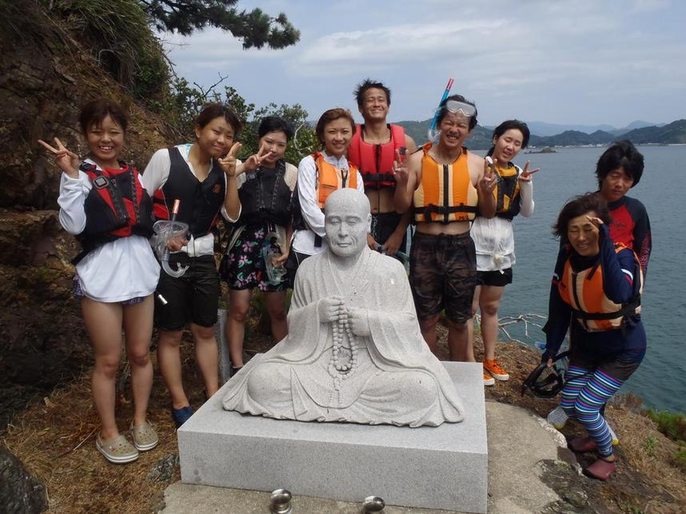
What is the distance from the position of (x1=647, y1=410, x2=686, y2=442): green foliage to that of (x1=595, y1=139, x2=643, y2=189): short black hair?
3.13 meters

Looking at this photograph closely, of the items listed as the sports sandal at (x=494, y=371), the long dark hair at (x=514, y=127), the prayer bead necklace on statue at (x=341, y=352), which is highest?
the long dark hair at (x=514, y=127)

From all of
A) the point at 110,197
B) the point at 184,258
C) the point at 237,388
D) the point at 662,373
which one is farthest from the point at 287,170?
the point at 662,373

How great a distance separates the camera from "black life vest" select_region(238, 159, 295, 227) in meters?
4.48

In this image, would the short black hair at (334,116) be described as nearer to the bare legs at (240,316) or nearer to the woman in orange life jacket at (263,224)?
the woman in orange life jacket at (263,224)

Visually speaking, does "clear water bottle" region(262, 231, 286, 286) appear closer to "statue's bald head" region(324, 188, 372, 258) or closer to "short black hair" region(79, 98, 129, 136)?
"statue's bald head" region(324, 188, 372, 258)

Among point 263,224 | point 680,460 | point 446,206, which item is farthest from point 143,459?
point 680,460

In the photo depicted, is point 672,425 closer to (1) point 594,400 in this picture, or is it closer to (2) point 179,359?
(1) point 594,400

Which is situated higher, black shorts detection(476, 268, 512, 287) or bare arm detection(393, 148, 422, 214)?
bare arm detection(393, 148, 422, 214)

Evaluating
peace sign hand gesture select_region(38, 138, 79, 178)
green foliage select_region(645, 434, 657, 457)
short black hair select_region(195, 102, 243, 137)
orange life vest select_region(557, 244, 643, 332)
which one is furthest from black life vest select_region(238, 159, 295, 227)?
green foliage select_region(645, 434, 657, 457)

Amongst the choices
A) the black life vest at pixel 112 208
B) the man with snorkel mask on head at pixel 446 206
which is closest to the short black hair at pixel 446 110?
the man with snorkel mask on head at pixel 446 206

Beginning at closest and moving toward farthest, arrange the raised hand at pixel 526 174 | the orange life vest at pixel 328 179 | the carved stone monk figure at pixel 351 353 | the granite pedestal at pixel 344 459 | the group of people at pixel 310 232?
the granite pedestal at pixel 344 459, the carved stone monk figure at pixel 351 353, the group of people at pixel 310 232, the orange life vest at pixel 328 179, the raised hand at pixel 526 174

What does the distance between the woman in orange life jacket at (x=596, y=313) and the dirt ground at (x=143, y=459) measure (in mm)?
325

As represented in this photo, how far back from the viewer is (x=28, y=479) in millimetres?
3703

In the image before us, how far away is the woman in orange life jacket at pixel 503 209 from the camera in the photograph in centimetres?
479
